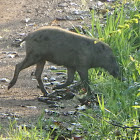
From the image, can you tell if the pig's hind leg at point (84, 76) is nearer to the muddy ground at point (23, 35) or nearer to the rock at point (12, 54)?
the muddy ground at point (23, 35)

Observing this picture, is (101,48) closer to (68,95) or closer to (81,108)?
(68,95)

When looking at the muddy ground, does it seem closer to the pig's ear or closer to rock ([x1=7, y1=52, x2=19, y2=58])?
rock ([x1=7, y1=52, x2=19, y2=58])

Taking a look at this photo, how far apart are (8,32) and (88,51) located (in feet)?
9.78

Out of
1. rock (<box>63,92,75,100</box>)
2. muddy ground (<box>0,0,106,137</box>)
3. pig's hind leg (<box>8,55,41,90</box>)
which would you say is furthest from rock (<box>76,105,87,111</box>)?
pig's hind leg (<box>8,55,41,90</box>)

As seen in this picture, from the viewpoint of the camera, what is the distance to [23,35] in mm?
9531

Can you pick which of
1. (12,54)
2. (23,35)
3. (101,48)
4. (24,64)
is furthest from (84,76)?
(23,35)

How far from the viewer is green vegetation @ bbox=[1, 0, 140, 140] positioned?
549 centimetres

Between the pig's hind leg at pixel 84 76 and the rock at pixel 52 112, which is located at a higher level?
the pig's hind leg at pixel 84 76

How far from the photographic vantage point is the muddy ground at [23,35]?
6.55 metres

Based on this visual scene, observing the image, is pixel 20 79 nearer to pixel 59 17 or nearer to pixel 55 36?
pixel 55 36

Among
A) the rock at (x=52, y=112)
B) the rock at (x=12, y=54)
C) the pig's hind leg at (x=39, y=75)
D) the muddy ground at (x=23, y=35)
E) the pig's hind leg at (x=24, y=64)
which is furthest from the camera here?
the rock at (x=12, y=54)

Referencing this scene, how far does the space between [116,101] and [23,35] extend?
11.8ft

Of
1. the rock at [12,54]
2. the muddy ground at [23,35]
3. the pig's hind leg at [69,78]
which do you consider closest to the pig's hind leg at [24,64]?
the muddy ground at [23,35]

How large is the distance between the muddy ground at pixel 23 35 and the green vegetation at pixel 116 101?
1.40ft
